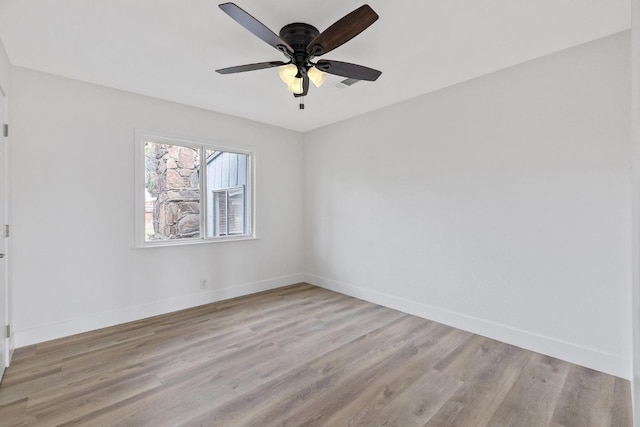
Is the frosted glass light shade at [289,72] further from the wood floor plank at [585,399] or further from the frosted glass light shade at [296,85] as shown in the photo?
the wood floor plank at [585,399]

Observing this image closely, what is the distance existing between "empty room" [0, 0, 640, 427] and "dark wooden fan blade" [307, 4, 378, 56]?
1 cm

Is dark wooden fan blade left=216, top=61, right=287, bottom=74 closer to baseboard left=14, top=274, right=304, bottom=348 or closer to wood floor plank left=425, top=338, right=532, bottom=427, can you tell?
wood floor plank left=425, top=338, right=532, bottom=427

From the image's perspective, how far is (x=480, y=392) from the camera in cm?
207

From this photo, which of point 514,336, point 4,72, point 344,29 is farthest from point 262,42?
point 514,336

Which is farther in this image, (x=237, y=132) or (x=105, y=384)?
Result: (x=237, y=132)

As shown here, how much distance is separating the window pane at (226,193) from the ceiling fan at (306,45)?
210cm

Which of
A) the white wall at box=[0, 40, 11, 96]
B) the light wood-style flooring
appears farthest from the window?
the light wood-style flooring

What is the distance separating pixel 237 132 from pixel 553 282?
398 centimetres

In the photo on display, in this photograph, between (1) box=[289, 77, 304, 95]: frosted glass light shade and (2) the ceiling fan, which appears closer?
(2) the ceiling fan

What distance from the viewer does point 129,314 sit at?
3273 millimetres

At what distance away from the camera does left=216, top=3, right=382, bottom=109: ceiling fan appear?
168 centimetres

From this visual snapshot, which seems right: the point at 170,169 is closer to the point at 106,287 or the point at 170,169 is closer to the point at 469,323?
the point at 106,287

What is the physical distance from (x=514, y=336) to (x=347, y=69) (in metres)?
2.79

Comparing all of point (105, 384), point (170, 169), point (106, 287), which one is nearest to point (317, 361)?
point (105, 384)
